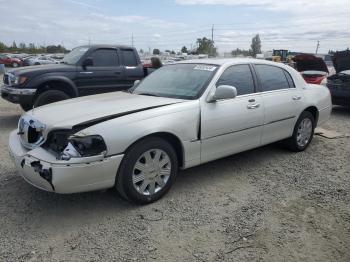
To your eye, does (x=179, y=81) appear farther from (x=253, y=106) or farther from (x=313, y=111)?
(x=313, y=111)

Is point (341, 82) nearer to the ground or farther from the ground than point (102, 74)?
nearer to the ground

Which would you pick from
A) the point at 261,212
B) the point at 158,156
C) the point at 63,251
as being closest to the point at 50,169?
the point at 63,251

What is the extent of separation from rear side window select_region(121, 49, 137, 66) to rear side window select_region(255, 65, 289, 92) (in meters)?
4.43

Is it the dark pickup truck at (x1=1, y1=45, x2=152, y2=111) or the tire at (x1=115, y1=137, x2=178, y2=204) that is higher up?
the dark pickup truck at (x1=1, y1=45, x2=152, y2=111)

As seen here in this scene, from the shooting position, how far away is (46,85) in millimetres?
7844

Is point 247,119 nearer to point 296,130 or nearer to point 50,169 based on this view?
point 296,130

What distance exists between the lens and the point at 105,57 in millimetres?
8758

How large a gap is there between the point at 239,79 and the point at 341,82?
234 inches

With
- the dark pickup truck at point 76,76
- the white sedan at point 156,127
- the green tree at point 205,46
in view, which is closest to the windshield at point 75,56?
the dark pickup truck at point 76,76

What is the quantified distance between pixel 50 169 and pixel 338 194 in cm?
326

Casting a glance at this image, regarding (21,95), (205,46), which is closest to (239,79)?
(21,95)

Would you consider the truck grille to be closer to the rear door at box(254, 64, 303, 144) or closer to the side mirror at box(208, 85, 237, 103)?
the side mirror at box(208, 85, 237, 103)

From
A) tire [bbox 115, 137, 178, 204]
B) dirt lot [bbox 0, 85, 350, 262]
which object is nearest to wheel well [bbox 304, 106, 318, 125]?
dirt lot [bbox 0, 85, 350, 262]

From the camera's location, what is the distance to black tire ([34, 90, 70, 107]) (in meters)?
7.60
